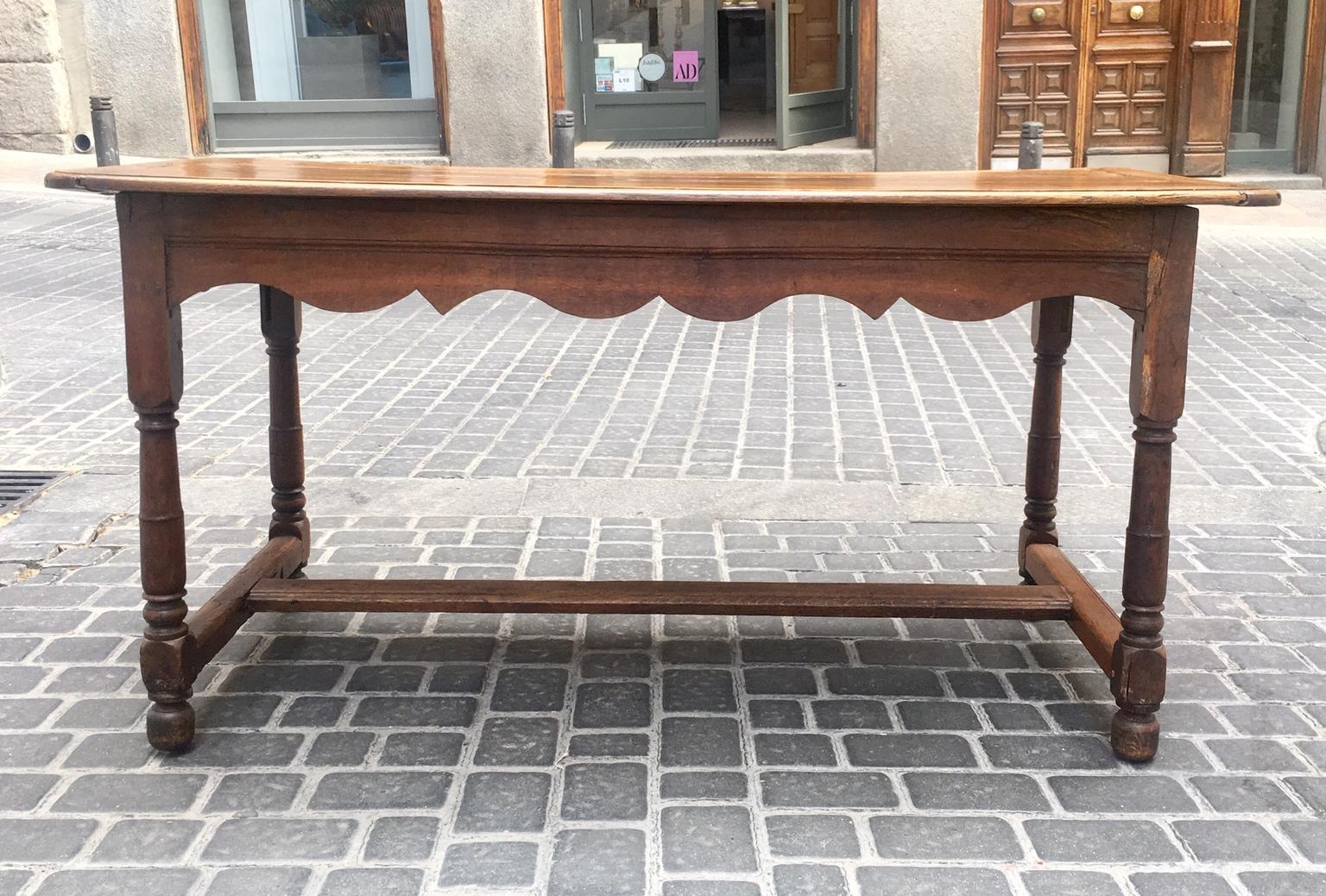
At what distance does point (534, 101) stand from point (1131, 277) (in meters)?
9.93

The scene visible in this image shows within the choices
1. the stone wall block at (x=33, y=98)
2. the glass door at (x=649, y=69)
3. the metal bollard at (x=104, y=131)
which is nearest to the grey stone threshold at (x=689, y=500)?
the metal bollard at (x=104, y=131)

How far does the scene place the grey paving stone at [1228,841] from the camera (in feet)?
8.48

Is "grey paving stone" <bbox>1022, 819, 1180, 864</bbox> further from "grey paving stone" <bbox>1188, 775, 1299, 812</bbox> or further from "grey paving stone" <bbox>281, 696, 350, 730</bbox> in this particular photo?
"grey paving stone" <bbox>281, 696, 350, 730</bbox>

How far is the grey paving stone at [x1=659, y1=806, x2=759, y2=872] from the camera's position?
2.56m

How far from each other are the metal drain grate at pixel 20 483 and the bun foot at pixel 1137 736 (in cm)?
354

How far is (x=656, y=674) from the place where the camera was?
11.1ft

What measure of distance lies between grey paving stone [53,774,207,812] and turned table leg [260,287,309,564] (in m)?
1.13

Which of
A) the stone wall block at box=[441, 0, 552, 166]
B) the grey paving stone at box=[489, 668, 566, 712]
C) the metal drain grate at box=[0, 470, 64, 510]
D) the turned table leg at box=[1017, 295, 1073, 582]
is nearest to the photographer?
the grey paving stone at box=[489, 668, 566, 712]

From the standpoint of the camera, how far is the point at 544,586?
11.1 feet

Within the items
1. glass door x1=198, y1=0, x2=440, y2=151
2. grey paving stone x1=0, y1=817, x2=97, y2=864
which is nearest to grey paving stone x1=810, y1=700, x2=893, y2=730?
grey paving stone x1=0, y1=817, x2=97, y2=864

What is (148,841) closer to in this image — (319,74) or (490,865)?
(490,865)

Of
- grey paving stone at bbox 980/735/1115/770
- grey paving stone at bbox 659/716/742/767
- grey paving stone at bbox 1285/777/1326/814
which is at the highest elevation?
grey paving stone at bbox 659/716/742/767

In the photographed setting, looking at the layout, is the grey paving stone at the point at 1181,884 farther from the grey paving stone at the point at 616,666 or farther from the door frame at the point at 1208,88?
the door frame at the point at 1208,88

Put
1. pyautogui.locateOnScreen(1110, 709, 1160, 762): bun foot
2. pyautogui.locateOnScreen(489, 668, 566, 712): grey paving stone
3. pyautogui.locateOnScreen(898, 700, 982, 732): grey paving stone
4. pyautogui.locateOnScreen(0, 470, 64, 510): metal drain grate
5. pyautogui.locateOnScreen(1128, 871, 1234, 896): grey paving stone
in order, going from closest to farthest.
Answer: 1. pyautogui.locateOnScreen(1128, 871, 1234, 896): grey paving stone
2. pyautogui.locateOnScreen(1110, 709, 1160, 762): bun foot
3. pyautogui.locateOnScreen(898, 700, 982, 732): grey paving stone
4. pyautogui.locateOnScreen(489, 668, 566, 712): grey paving stone
5. pyautogui.locateOnScreen(0, 470, 64, 510): metal drain grate
